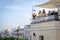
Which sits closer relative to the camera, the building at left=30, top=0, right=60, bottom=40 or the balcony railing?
the building at left=30, top=0, right=60, bottom=40

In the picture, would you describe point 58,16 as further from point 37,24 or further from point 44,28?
point 37,24

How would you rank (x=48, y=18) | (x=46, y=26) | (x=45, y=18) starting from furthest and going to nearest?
1. (x=45, y=18)
2. (x=48, y=18)
3. (x=46, y=26)

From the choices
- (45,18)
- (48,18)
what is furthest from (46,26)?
(45,18)

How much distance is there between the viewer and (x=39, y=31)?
8797 mm

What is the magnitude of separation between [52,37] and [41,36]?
1.17m

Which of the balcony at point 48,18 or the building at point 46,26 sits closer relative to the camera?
the building at point 46,26

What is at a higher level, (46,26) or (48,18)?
(48,18)

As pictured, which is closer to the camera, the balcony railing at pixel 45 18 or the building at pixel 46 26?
the building at pixel 46 26

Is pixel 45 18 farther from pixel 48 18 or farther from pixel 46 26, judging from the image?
pixel 46 26

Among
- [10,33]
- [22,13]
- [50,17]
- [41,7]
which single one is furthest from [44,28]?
[10,33]

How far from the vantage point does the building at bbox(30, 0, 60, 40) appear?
7480 millimetres

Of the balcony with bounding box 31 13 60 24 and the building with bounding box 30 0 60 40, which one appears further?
the balcony with bounding box 31 13 60 24

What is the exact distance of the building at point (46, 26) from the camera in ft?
24.5

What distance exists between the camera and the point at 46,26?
26.6 feet
